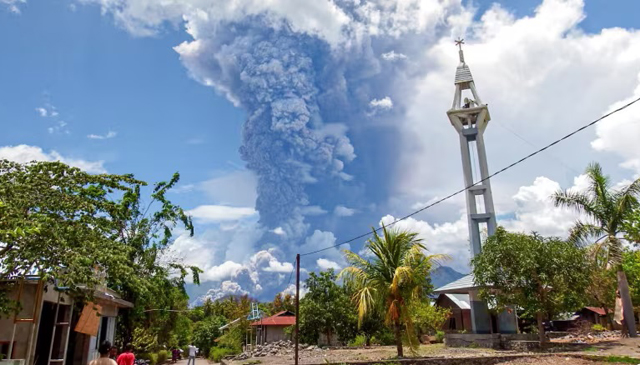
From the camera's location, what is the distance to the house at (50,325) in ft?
38.4

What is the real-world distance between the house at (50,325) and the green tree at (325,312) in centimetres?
1991

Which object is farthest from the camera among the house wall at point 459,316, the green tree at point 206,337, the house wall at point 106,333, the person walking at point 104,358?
the green tree at point 206,337

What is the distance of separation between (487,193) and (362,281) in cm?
1872

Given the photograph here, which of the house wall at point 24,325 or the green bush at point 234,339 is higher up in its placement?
the house wall at point 24,325

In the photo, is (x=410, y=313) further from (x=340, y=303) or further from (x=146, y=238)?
(x=340, y=303)

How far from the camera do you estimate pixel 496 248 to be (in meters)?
24.7

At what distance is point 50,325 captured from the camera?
15.0 meters

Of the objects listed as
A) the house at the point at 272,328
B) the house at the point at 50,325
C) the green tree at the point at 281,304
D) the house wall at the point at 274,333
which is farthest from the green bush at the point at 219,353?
the house at the point at 50,325

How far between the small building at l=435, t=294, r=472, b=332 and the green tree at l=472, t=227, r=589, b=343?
53.3ft

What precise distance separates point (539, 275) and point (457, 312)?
19.2 metres

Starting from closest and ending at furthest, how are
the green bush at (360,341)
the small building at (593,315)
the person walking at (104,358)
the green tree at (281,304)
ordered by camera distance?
the person walking at (104,358) → the green bush at (360,341) → the small building at (593,315) → the green tree at (281,304)

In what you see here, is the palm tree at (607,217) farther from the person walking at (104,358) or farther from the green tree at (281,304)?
the green tree at (281,304)

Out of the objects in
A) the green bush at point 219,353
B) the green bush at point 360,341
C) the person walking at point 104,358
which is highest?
the person walking at point 104,358

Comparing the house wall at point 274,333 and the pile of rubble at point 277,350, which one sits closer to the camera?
the pile of rubble at point 277,350
